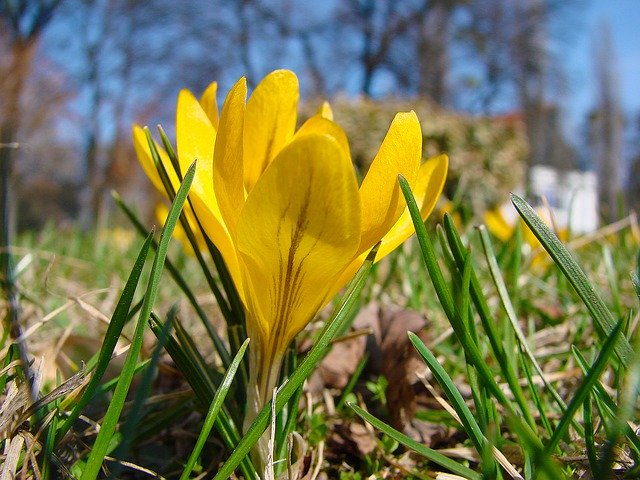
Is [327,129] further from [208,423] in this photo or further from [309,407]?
[309,407]

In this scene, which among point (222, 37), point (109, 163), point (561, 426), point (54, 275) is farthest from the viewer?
point (222, 37)

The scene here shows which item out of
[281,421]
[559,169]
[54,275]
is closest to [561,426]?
[281,421]

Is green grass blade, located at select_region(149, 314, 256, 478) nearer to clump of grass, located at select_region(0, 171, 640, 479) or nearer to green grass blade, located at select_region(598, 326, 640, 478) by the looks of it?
clump of grass, located at select_region(0, 171, 640, 479)

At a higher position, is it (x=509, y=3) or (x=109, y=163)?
(x=509, y=3)

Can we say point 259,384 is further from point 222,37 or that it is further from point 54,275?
point 222,37

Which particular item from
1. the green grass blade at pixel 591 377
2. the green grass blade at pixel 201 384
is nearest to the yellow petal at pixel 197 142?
the green grass blade at pixel 201 384

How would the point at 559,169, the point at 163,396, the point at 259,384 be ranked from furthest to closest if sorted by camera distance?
the point at 559,169 → the point at 163,396 → the point at 259,384
